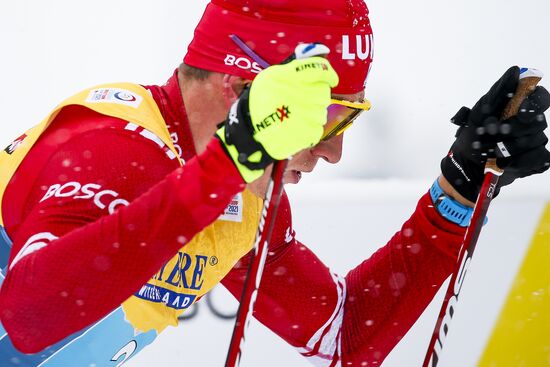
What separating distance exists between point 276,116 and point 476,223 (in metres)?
0.82

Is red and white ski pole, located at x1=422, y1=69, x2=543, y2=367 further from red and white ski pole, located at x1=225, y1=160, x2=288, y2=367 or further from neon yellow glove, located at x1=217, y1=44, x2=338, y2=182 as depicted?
neon yellow glove, located at x1=217, y1=44, x2=338, y2=182

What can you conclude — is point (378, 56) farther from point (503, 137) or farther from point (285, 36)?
point (285, 36)

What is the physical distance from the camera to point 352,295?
2.46 metres

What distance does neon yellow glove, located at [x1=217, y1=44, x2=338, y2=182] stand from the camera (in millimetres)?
1412

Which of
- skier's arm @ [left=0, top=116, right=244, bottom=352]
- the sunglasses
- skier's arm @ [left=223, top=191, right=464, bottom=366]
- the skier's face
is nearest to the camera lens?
skier's arm @ [left=0, top=116, right=244, bottom=352]

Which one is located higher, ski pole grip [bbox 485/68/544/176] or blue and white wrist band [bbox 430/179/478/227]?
ski pole grip [bbox 485/68/544/176]

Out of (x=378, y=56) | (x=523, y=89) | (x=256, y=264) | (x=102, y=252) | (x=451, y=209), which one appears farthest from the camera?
(x=378, y=56)

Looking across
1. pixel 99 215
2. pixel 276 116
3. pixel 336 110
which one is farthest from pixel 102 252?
pixel 336 110

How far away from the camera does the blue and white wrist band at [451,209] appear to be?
7.15 feet

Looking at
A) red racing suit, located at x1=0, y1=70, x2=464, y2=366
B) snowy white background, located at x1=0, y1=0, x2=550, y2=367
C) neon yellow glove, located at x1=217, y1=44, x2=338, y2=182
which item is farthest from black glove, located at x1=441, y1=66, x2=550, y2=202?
snowy white background, located at x1=0, y1=0, x2=550, y2=367

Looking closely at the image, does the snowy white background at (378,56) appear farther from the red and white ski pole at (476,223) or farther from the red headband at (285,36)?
the red headband at (285,36)

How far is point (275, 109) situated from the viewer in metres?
1.41

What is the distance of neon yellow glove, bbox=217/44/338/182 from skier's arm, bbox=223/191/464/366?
915 mm

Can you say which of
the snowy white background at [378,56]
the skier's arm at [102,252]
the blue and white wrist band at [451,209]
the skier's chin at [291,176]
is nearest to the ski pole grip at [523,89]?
the blue and white wrist band at [451,209]
